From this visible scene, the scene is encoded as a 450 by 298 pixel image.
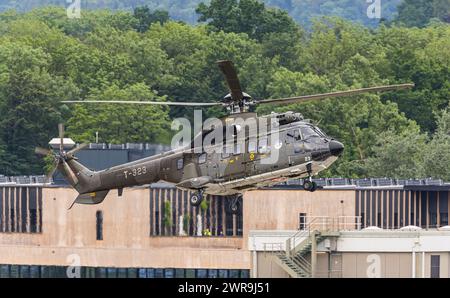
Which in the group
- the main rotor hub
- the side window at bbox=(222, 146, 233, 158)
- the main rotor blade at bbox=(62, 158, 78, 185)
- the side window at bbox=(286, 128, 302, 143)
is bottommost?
the main rotor blade at bbox=(62, 158, 78, 185)

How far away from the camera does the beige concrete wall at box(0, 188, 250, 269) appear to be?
86.1 metres

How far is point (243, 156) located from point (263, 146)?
74 cm

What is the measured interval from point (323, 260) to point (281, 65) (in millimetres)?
124305

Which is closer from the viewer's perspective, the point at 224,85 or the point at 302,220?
the point at 302,220

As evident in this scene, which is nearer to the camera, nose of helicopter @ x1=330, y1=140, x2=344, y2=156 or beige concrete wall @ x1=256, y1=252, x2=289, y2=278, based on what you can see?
nose of helicopter @ x1=330, y1=140, x2=344, y2=156

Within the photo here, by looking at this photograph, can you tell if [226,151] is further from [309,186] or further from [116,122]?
[116,122]

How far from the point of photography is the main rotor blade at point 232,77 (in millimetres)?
57219

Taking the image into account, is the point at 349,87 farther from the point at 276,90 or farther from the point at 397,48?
the point at 397,48

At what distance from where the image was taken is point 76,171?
6919 centimetres

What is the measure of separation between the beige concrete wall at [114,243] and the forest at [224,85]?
29862mm

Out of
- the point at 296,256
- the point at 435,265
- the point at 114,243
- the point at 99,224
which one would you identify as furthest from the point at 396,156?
the point at 435,265

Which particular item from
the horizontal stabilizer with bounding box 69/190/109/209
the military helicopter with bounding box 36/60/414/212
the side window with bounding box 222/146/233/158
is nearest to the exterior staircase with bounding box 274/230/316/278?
the military helicopter with bounding box 36/60/414/212

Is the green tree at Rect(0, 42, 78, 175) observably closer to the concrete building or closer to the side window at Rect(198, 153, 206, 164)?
the concrete building

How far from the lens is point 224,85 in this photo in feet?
550
